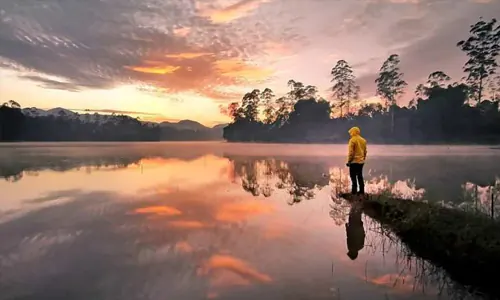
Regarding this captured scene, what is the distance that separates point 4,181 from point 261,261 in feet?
43.0

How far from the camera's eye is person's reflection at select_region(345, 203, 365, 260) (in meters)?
5.68

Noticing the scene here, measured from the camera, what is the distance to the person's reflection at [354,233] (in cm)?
568

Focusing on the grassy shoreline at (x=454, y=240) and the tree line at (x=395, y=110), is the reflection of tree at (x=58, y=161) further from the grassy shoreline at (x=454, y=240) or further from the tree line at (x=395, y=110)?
the tree line at (x=395, y=110)

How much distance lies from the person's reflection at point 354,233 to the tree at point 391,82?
186 feet

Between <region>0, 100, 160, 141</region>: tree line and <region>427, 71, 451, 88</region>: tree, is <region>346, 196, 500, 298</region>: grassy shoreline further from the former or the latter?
<region>0, 100, 160, 141</region>: tree line

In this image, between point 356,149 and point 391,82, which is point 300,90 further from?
point 356,149

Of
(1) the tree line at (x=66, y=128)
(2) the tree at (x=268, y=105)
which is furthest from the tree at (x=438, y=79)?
(1) the tree line at (x=66, y=128)

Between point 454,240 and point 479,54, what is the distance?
54.5 meters

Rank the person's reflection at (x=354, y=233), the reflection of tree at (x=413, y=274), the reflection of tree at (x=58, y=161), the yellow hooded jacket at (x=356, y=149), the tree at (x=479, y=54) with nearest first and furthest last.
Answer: the reflection of tree at (x=413, y=274) < the person's reflection at (x=354, y=233) < the yellow hooded jacket at (x=356, y=149) < the reflection of tree at (x=58, y=161) < the tree at (x=479, y=54)

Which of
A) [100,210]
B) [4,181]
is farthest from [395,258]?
[4,181]

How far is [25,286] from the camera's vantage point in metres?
4.31

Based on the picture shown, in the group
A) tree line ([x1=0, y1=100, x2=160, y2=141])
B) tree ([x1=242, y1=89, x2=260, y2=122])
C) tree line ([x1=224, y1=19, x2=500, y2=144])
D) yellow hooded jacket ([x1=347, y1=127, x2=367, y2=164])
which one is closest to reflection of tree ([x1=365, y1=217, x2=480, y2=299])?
yellow hooded jacket ([x1=347, y1=127, x2=367, y2=164])

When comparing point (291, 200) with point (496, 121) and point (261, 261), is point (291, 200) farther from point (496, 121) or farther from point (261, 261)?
point (496, 121)

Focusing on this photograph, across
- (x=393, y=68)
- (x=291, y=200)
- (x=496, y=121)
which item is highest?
(x=393, y=68)
